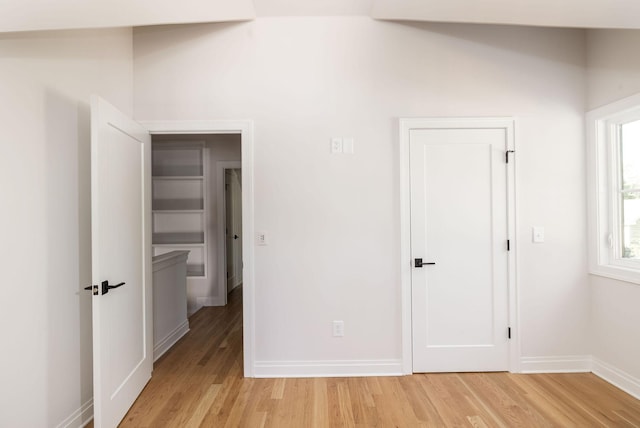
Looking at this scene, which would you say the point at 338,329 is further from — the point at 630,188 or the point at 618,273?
the point at 630,188

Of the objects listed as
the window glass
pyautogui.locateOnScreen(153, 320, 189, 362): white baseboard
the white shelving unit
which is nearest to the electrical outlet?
pyautogui.locateOnScreen(153, 320, 189, 362): white baseboard

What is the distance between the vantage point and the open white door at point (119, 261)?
1.78 metres

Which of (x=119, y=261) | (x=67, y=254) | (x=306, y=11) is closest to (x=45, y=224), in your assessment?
(x=67, y=254)

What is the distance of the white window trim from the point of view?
248cm

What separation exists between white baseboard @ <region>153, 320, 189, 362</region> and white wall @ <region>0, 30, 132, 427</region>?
84 cm

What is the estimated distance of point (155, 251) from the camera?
15.0ft

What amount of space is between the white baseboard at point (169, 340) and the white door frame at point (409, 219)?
2202 millimetres

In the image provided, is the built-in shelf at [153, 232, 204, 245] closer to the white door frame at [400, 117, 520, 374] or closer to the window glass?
the white door frame at [400, 117, 520, 374]

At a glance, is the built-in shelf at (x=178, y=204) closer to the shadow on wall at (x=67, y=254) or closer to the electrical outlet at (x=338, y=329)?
the shadow on wall at (x=67, y=254)

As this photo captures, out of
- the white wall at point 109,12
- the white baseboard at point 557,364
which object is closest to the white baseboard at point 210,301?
the white wall at point 109,12

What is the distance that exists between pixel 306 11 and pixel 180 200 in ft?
10.5

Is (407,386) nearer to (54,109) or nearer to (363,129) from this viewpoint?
(363,129)

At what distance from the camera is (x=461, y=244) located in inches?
101

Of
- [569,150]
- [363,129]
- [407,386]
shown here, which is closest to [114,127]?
[363,129]
